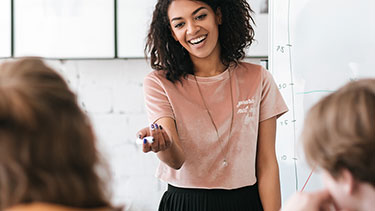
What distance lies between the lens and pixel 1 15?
1902 millimetres

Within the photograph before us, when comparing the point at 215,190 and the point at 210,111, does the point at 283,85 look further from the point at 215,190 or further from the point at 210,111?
the point at 215,190

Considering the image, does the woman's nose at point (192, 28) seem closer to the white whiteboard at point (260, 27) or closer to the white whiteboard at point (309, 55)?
the white whiteboard at point (309, 55)

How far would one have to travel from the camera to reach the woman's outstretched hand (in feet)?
3.39

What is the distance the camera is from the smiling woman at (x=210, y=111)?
1.22m

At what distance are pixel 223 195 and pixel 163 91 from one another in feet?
1.12

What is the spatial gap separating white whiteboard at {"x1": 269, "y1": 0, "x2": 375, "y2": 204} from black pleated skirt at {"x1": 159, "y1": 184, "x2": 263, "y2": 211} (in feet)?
1.03

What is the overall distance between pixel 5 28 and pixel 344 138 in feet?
5.38

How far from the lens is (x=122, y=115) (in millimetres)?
1933

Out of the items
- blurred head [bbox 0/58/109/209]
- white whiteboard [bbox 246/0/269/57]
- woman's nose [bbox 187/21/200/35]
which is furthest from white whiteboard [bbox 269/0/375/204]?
blurred head [bbox 0/58/109/209]

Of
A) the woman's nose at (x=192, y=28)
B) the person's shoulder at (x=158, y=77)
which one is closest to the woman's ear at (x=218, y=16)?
the woman's nose at (x=192, y=28)

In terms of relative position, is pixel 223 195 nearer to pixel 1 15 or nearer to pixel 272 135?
pixel 272 135

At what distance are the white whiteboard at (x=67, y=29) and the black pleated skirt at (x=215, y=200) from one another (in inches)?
33.5

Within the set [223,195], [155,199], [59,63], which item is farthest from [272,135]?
[59,63]

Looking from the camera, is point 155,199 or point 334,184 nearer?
point 334,184
